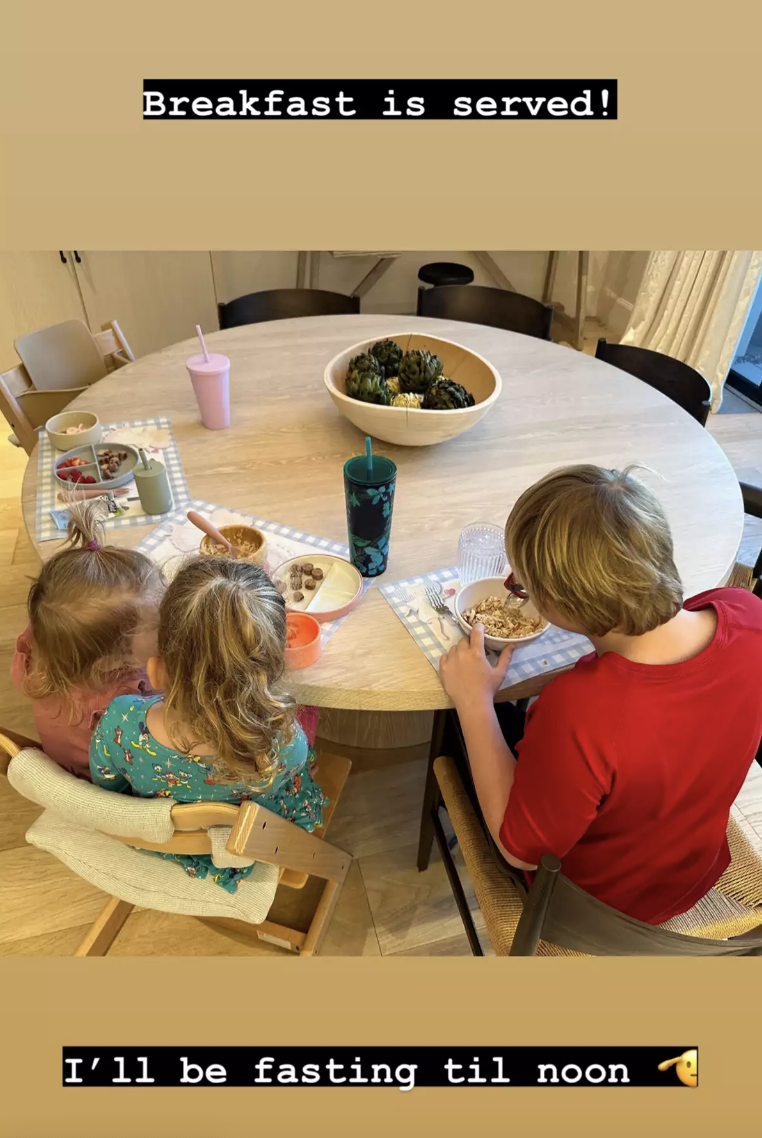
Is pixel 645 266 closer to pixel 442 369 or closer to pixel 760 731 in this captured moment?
pixel 442 369

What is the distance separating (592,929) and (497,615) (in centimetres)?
48

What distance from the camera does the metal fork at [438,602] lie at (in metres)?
1.18

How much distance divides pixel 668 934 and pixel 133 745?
2.41 ft

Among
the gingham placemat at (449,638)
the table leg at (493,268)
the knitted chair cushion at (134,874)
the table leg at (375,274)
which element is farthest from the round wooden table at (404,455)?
the table leg at (493,268)

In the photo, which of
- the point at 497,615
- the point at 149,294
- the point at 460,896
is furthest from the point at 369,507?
the point at 149,294

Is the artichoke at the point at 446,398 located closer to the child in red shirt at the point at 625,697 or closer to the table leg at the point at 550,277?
the child in red shirt at the point at 625,697

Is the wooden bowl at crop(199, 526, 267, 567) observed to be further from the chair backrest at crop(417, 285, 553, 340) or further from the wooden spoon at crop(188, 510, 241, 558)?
the chair backrest at crop(417, 285, 553, 340)

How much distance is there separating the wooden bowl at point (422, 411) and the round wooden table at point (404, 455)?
Result: 2.3 inches

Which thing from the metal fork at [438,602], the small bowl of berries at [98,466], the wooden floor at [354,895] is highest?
the small bowl of berries at [98,466]

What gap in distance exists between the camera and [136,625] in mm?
1123

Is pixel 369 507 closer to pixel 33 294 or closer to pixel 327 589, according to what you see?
pixel 327 589

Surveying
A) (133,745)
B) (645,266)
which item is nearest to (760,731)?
(133,745)

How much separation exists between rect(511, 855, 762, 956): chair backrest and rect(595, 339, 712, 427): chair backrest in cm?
144

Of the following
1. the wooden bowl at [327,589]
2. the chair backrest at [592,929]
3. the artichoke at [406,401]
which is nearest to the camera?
the chair backrest at [592,929]
